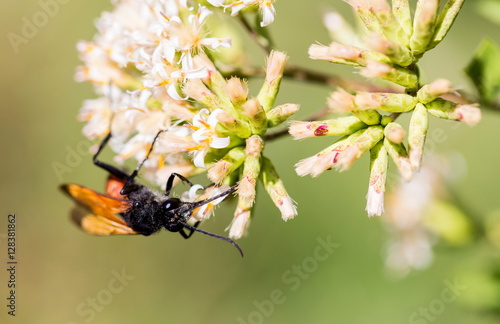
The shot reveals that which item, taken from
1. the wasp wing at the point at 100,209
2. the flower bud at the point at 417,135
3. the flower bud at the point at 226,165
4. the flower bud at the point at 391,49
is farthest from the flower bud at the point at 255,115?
the wasp wing at the point at 100,209

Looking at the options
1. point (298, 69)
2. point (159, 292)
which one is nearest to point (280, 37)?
point (298, 69)

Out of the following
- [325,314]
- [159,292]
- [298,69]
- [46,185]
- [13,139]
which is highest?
[298,69]

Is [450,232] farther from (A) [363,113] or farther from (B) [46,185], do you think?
(B) [46,185]

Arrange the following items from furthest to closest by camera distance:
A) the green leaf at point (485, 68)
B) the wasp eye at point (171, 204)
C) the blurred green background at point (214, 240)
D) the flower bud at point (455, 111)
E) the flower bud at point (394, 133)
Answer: the blurred green background at point (214, 240), the wasp eye at point (171, 204), the green leaf at point (485, 68), the flower bud at point (394, 133), the flower bud at point (455, 111)

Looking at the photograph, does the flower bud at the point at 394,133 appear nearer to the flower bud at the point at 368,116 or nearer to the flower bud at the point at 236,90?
the flower bud at the point at 368,116

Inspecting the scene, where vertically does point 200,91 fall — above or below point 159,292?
above

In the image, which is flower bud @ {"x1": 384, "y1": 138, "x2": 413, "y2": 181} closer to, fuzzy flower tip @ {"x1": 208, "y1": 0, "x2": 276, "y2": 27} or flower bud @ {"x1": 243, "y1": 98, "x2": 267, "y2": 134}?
flower bud @ {"x1": 243, "y1": 98, "x2": 267, "y2": 134}
